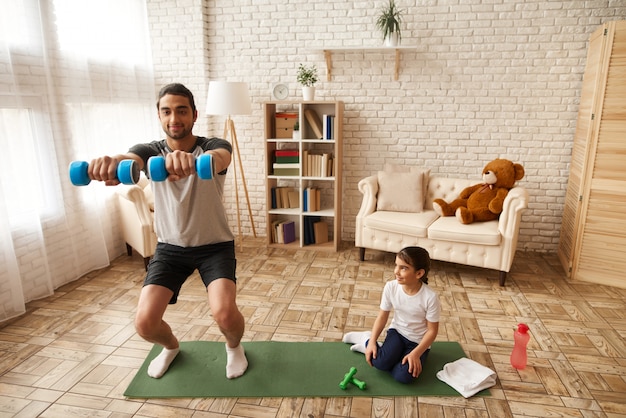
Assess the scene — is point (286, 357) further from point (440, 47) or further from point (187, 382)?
point (440, 47)

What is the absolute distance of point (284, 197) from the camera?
4.50 m

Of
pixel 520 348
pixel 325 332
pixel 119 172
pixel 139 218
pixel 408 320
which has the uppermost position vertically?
pixel 119 172

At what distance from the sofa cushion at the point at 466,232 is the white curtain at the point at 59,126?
2861mm

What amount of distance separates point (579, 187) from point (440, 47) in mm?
1757

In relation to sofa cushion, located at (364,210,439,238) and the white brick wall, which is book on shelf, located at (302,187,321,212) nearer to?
the white brick wall

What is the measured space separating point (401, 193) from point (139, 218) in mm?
2300

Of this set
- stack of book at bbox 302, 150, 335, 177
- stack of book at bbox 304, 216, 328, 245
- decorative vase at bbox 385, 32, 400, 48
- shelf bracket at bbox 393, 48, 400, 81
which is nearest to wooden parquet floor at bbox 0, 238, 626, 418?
stack of book at bbox 304, 216, 328, 245

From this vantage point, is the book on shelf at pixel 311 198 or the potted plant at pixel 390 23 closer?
the potted plant at pixel 390 23

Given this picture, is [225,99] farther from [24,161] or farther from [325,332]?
[325,332]

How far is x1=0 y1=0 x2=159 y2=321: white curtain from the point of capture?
2.91 meters

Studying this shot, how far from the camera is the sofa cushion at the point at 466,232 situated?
133 inches

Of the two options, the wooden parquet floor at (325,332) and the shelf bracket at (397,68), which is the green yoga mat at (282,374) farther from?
A: the shelf bracket at (397,68)

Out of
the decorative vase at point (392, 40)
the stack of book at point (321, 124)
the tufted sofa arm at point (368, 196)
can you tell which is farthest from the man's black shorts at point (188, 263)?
the decorative vase at point (392, 40)

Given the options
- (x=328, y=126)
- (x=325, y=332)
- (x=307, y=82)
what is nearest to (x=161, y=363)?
(x=325, y=332)
